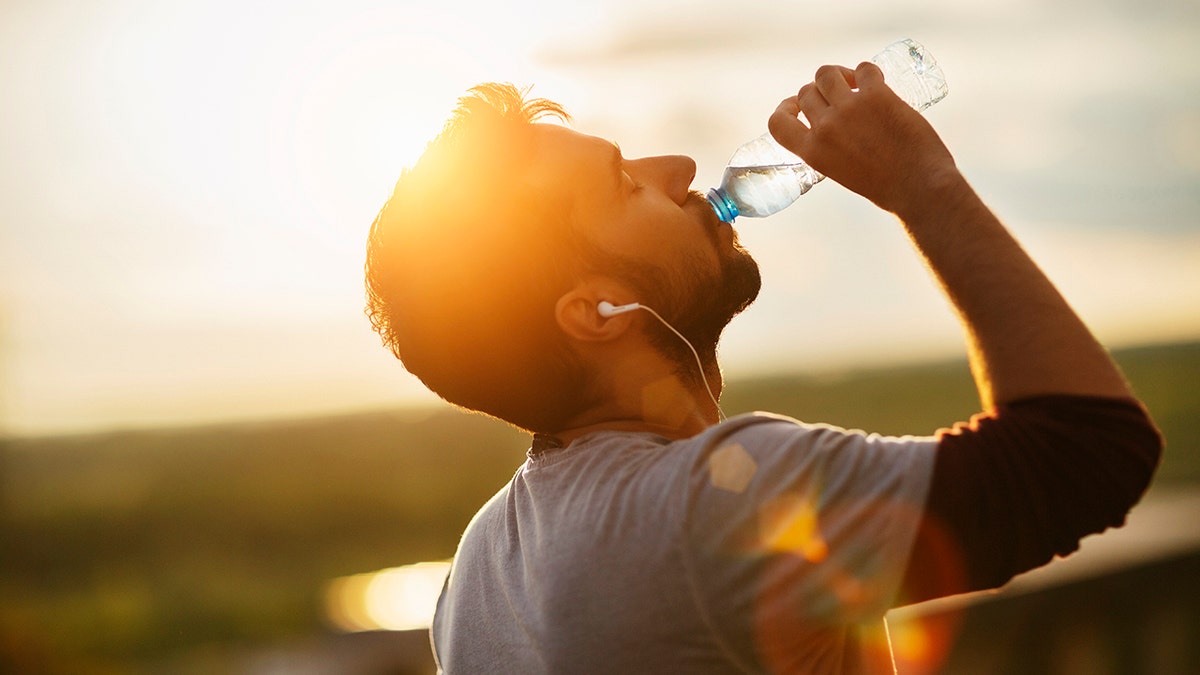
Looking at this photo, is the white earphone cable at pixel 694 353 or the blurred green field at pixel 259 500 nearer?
the white earphone cable at pixel 694 353

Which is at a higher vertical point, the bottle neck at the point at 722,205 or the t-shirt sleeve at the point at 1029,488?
the bottle neck at the point at 722,205

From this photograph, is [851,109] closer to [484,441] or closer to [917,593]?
[917,593]

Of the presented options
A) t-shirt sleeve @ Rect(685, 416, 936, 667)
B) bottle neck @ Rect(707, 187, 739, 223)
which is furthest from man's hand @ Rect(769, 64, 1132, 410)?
bottle neck @ Rect(707, 187, 739, 223)

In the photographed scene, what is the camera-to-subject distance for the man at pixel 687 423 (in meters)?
0.99

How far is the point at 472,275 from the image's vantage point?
1.40 metres

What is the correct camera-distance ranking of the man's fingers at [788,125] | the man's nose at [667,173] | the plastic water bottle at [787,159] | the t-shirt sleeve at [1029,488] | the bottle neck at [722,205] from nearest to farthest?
→ the t-shirt sleeve at [1029,488]
the man's fingers at [788,125]
the man's nose at [667,173]
the bottle neck at [722,205]
the plastic water bottle at [787,159]

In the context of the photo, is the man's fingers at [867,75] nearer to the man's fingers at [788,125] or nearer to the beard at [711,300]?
the man's fingers at [788,125]

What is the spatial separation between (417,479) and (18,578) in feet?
20.0

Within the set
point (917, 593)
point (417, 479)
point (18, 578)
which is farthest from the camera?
point (417, 479)

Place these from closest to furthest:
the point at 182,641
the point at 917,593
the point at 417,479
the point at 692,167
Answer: the point at 917,593 → the point at 692,167 → the point at 182,641 → the point at 417,479

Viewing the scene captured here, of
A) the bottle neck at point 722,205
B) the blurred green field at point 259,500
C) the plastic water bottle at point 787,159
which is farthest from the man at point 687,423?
the blurred green field at point 259,500

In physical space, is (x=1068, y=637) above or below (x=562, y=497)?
below

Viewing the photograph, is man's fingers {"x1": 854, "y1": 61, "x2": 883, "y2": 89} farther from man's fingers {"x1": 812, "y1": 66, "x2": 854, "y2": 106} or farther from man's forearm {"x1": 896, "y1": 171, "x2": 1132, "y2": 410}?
man's forearm {"x1": 896, "y1": 171, "x2": 1132, "y2": 410}

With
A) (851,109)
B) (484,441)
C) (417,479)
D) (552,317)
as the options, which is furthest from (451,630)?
(417,479)
